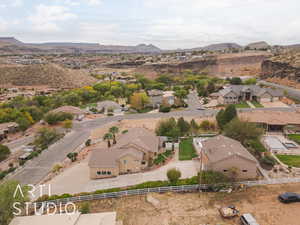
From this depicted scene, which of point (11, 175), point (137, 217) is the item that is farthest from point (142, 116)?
point (137, 217)

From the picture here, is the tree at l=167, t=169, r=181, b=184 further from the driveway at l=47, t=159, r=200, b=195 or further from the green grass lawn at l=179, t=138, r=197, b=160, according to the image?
the green grass lawn at l=179, t=138, r=197, b=160

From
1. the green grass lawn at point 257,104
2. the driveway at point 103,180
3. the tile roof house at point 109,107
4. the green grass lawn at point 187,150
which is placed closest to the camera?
the driveway at point 103,180

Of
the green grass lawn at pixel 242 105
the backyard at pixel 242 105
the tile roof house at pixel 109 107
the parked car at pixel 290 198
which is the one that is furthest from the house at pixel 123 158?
the backyard at pixel 242 105

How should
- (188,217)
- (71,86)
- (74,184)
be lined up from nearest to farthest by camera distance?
(188,217)
(74,184)
(71,86)

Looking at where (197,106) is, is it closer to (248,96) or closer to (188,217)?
(248,96)

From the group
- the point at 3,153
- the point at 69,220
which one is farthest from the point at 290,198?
the point at 3,153

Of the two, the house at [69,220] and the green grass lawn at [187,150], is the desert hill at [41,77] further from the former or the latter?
the house at [69,220]
